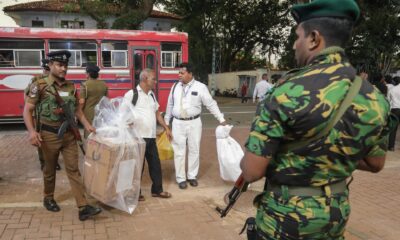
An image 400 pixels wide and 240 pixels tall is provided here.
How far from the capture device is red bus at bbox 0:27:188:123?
1041 cm

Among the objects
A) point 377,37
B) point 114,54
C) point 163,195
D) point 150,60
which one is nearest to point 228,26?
point 377,37

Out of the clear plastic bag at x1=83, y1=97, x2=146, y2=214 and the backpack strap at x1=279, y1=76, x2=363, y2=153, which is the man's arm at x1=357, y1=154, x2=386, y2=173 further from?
the clear plastic bag at x1=83, y1=97, x2=146, y2=214

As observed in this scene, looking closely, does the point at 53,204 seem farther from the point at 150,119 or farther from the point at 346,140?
the point at 346,140

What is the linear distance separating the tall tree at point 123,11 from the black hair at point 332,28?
1654cm

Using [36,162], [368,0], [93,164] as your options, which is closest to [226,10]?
[368,0]

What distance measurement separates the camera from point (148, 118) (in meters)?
4.56

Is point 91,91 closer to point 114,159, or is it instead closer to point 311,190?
point 114,159

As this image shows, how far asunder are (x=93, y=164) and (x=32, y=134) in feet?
2.28

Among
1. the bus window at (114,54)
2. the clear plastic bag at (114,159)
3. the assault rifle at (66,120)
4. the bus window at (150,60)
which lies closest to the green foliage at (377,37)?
the bus window at (150,60)

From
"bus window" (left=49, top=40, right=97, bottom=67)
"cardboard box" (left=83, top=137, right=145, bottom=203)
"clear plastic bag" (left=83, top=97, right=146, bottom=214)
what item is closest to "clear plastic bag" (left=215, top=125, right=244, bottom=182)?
"clear plastic bag" (left=83, top=97, right=146, bottom=214)

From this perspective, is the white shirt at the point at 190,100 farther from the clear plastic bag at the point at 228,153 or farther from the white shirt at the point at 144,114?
the white shirt at the point at 144,114

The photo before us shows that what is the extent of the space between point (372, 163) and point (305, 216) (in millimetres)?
475

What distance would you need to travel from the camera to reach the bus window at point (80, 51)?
35.4 ft

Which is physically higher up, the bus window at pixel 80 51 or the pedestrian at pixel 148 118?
the bus window at pixel 80 51
